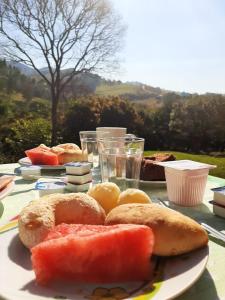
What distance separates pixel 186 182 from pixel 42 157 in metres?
0.91

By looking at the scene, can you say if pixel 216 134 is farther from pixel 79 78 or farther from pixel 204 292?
pixel 204 292

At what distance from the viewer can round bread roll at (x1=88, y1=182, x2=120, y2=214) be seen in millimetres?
993

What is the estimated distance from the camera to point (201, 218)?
109 cm

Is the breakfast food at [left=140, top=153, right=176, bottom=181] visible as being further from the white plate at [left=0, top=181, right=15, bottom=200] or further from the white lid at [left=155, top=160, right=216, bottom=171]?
the white plate at [left=0, top=181, right=15, bottom=200]

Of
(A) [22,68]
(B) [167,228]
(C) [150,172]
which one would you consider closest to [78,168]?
(C) [150,172]

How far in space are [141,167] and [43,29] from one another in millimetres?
11566

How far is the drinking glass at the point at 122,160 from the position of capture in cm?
132

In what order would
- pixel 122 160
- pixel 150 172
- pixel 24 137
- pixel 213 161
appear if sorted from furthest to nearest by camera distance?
pixel 24 137
pixel 213 161
pixel 150 172
pixel 122 160

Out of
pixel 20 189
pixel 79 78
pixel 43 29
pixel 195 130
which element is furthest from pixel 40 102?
pixel 20 189

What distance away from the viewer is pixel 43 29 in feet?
39.5

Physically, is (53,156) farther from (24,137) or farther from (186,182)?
(24,137)

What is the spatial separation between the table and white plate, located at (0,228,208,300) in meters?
0.05

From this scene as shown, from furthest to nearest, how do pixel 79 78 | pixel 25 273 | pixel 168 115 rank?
pixel 79 78
pixel 168 115
pixel 25 273

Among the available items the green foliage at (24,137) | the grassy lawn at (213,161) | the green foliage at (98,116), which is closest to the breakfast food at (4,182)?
the grassy lawn at (213,161)
